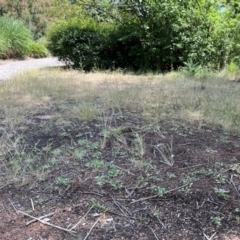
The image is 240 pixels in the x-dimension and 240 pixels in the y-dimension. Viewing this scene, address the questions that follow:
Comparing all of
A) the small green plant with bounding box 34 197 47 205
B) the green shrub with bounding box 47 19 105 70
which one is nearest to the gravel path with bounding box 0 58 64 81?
the green shrub with bounding box 47 19 105 70

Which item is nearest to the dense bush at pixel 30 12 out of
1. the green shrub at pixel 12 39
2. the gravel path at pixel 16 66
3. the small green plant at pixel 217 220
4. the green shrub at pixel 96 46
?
the green shrub at pixel 12 39

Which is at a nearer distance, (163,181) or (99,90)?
(163,181)

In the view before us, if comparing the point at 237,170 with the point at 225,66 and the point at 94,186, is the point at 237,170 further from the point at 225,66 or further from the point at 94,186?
the point at 225,66

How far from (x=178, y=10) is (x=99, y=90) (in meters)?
3.44

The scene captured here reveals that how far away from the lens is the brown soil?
166 centimetres

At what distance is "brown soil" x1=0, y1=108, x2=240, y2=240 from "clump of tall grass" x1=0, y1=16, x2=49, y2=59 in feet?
31.2

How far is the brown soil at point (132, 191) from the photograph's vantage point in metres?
1.66

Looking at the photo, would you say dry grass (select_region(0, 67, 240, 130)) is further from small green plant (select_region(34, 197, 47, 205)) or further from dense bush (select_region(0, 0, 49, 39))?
dense bush (select_region(0, 0, 49, 39))

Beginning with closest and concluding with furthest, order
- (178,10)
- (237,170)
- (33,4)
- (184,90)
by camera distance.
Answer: (237,170)
(184,90)
(178,10)
(33,4)

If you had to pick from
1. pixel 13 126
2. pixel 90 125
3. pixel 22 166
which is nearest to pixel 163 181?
pixel 22 166

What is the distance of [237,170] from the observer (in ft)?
6.98

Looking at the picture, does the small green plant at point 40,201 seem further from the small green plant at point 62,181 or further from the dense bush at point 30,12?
the dense bush at point 30,12

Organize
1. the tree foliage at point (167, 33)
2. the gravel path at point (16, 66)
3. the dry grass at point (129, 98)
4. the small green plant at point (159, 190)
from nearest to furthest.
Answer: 1. the small green plant at point (159, 190)
2. the dry grass at point (129, 98)
3. the tree foliage at point (167, 33)
4. the gravel path at point (16, 66)

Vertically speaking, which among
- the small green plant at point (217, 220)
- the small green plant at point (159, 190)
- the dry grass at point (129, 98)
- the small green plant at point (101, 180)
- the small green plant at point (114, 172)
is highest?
the dry grass at point (129, 98)
